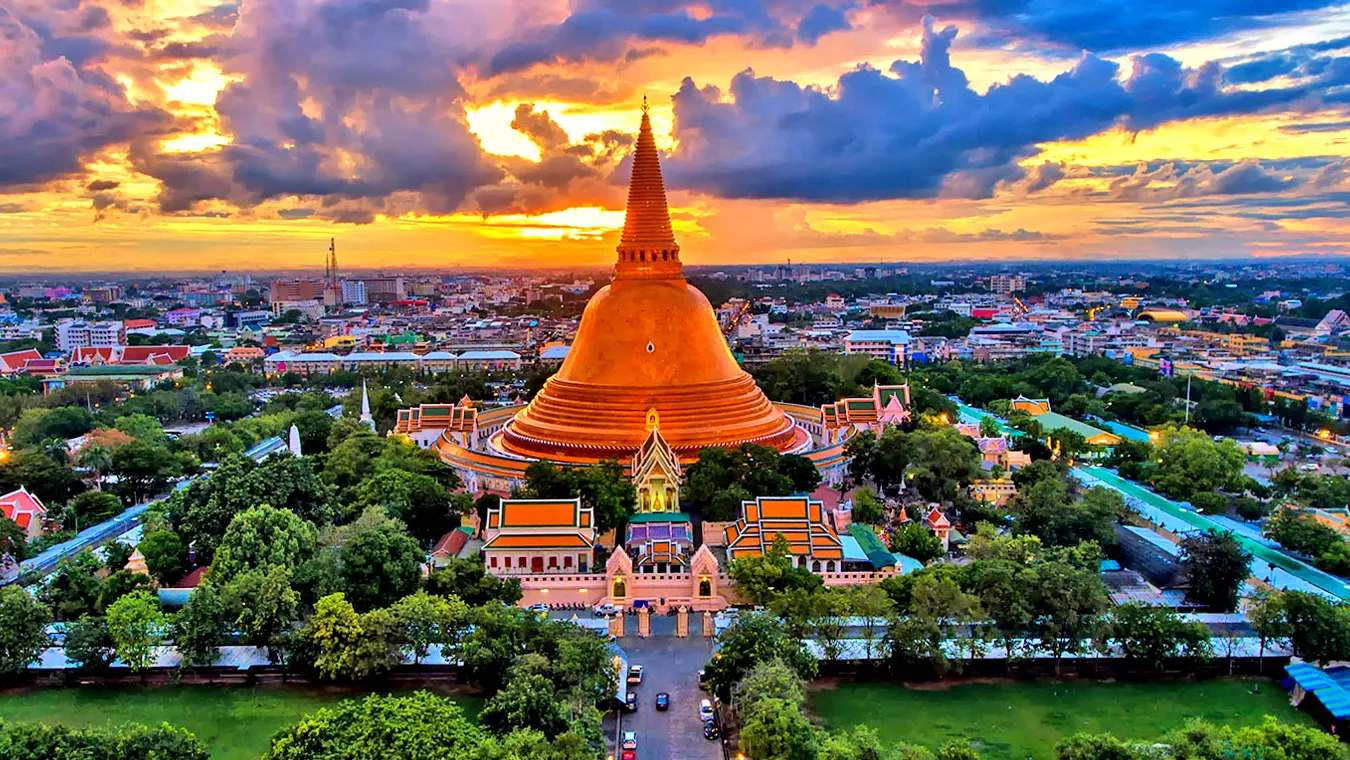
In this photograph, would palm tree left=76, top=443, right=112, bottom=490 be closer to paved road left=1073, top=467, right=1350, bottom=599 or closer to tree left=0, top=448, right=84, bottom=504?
tree left=0, top=448, right=84, bottom=504

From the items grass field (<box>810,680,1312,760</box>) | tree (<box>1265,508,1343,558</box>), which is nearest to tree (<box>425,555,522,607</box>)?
grass field (<box>810,680,1312,760</box>)

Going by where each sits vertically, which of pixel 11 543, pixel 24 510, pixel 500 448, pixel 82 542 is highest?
pixel 500 448

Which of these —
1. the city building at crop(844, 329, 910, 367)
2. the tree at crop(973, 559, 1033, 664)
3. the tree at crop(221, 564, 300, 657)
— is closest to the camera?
the tree at crop(973, 559, 1033, 664)

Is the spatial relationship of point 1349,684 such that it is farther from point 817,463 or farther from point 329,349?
point 329,349

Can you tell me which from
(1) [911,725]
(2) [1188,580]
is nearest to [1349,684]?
(2) [1188,580]

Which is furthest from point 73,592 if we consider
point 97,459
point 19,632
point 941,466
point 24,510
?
point 941,466

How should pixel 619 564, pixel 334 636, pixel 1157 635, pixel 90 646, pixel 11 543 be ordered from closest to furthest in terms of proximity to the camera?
pixel 334 636 → pixel 1157 635 → pixel 90 646 → pixel 619 564 → pixel 11 543

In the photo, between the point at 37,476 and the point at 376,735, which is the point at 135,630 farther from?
the point at 37,476

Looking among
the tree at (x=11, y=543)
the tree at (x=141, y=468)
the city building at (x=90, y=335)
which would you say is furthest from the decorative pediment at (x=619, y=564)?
the city building at (x=90, y=335)
